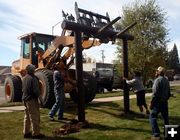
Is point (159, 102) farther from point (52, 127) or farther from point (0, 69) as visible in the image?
point (0, 69)

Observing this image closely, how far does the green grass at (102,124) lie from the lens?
10609mm

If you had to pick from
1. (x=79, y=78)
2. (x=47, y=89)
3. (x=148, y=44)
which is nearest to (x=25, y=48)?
(x=47, y=89)

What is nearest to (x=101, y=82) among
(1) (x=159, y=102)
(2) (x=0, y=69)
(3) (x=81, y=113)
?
(3) (x=81, y=113)

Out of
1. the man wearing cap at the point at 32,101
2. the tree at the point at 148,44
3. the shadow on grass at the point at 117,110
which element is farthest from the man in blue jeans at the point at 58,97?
the tree at the point at 148,44

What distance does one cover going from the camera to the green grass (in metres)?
10.6

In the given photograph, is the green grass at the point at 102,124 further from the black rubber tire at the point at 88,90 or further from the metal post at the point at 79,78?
the black rubber tire at the point at 88,90

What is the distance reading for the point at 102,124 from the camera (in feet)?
40.3

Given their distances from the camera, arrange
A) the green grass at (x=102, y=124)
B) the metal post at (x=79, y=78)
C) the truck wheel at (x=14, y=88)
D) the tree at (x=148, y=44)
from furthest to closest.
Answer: the tree at (x=148, y=44) < the truck wheel at (x=14, y=88) < the metal post at (x=79, y=78) < the green grass at (x=102, y=124)

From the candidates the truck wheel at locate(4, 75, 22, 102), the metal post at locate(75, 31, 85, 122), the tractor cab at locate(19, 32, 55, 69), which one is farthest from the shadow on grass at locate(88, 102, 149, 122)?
the truck wheel at locate(4, 75, 22, 102)

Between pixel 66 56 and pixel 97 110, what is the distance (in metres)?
2.90

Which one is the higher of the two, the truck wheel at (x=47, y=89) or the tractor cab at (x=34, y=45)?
the tractor cab at (x=34, y=45)

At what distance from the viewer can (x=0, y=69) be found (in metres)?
119

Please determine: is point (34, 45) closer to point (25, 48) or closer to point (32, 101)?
point (25, 48)

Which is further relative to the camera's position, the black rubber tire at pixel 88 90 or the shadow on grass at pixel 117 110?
the black rubber tire at pixel 88 90
